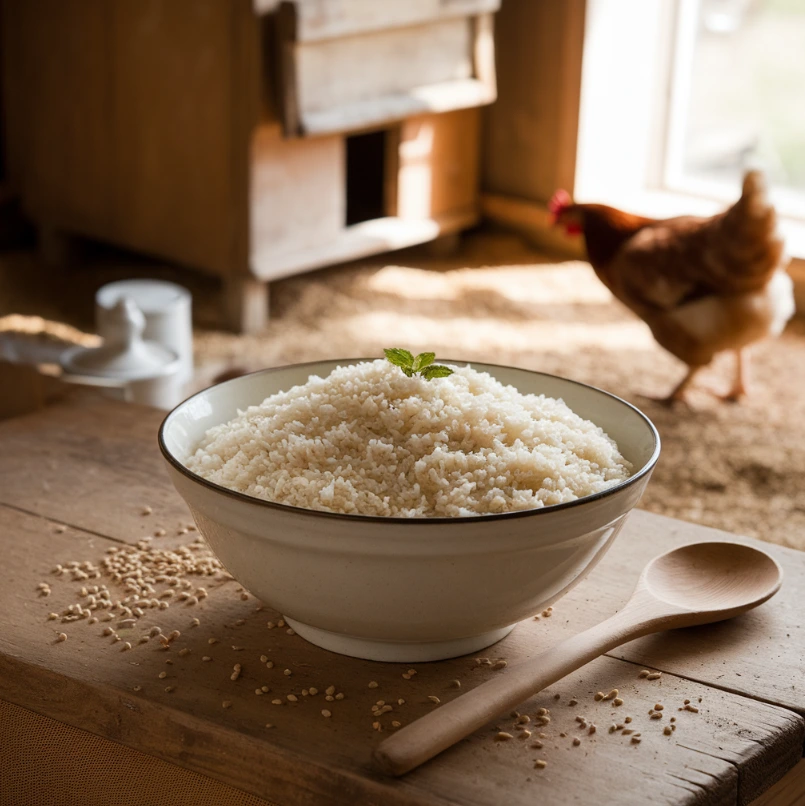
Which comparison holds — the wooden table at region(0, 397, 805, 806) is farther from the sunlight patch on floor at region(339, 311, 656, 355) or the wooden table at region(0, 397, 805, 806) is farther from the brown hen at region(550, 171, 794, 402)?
the sunlight patch on floor at region(339, 311, 656, 355)

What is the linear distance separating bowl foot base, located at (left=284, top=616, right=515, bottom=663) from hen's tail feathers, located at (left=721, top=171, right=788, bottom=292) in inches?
68.1

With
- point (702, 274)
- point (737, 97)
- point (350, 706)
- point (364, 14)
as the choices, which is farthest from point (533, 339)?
point (350, 706)

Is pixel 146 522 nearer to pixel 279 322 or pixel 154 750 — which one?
pixel 154 750

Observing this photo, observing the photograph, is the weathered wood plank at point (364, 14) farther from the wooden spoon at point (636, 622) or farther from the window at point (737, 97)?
the wooden spoon at point (636, 622)

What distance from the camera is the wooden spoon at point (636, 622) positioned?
28.4 inches

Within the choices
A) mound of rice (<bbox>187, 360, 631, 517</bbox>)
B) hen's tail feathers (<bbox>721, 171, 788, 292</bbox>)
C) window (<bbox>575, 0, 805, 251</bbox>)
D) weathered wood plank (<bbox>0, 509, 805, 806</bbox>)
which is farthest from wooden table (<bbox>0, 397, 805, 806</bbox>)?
window (<bbox>575, 0, 805, 251</bbox>)

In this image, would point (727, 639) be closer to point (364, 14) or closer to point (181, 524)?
point (181, 524)

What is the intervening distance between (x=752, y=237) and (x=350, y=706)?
186cm

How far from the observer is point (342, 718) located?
2.56 ft

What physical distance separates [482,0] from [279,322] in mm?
1066

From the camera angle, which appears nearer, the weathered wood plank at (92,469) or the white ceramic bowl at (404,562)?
the white ceramic bowl at (404,562)

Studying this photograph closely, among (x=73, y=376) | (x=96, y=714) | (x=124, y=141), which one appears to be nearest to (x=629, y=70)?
(x=124, y=141)

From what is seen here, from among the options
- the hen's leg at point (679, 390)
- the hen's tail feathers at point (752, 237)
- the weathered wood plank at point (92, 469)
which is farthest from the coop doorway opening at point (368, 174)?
the weathered wood plank at point (92, 469)

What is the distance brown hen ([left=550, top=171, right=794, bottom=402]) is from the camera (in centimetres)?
239
